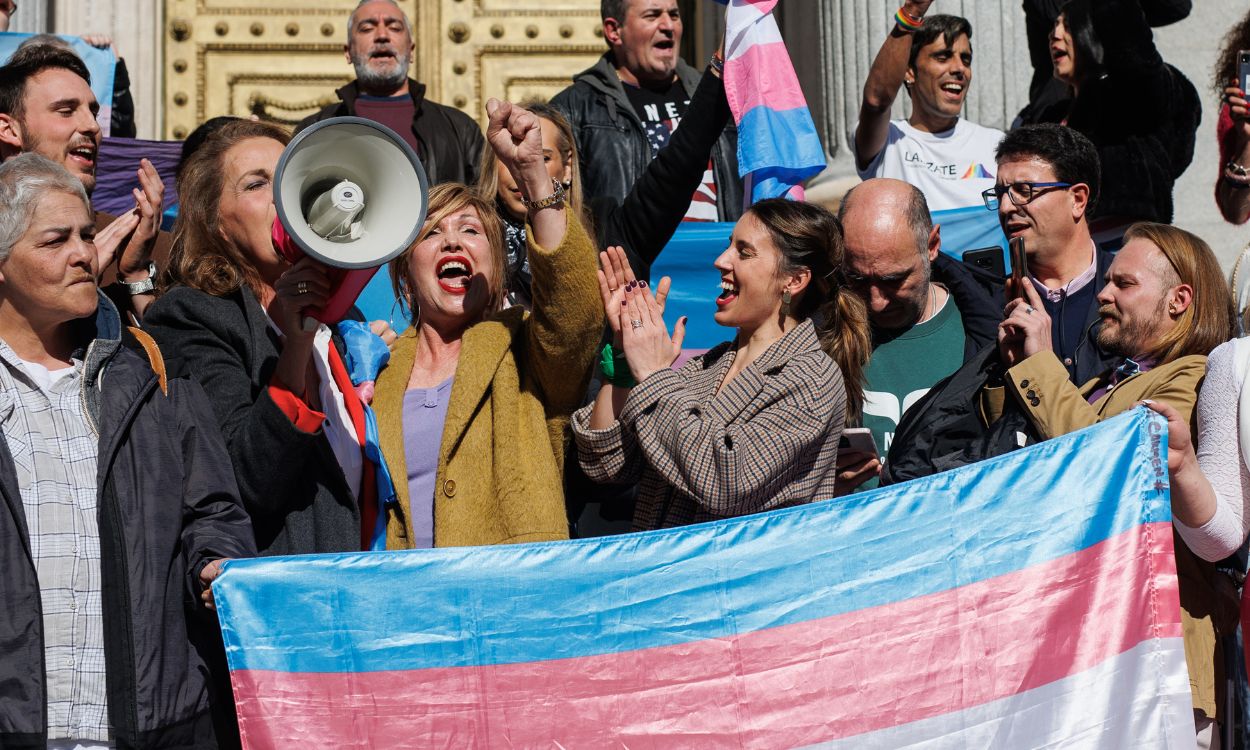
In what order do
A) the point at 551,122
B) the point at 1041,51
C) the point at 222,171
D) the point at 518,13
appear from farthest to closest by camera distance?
the point at 518,13 → the point at 1041,51 → the point at 551,122 → the point at 222,171

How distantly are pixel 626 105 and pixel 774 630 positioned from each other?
3.04 meters

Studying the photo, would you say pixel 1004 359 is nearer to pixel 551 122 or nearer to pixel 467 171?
pixel 551 122

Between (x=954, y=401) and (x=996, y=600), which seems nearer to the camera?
(x=996, y=600)

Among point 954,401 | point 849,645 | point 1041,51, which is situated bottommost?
point 849,645

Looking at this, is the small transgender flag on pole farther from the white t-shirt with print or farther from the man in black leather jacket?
the white t-shirt with print

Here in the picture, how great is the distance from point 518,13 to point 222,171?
16.1ft

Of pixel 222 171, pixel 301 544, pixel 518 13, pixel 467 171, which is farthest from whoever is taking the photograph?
pixel 518 13

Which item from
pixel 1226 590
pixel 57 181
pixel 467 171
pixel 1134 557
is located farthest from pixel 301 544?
pixel 467 171

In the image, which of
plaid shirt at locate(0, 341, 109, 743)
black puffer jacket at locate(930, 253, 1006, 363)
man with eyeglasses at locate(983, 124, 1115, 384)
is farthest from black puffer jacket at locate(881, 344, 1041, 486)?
plaid shirt at locate(0, 341, 109, 743)

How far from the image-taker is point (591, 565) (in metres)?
3.70

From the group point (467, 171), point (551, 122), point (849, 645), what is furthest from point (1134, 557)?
point (467, 171)

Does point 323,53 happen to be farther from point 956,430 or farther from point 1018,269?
point 956,430

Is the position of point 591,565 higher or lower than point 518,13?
lower

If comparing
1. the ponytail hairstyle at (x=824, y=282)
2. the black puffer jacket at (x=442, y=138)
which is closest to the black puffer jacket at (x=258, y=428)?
the ponytail hairstyle at (x=824, y=282)
